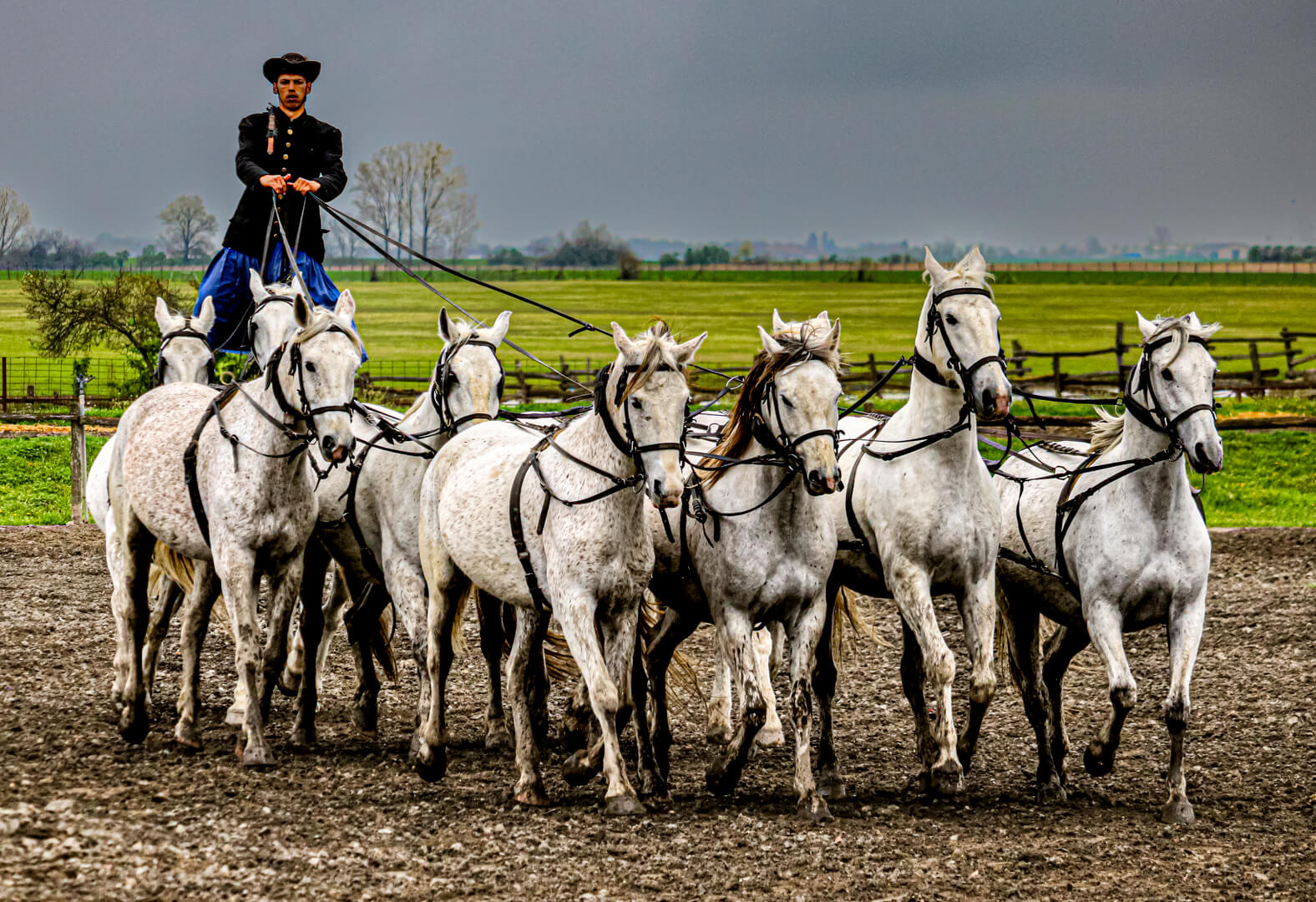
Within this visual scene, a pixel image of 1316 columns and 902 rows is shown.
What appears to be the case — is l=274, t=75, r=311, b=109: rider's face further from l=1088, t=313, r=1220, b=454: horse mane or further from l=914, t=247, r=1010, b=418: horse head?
l=1088, t=313, r=1220, b=454: horse mane

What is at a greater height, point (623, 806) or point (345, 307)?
point (345, 307)

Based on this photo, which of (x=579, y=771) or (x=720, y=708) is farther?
(x=720, y=708)

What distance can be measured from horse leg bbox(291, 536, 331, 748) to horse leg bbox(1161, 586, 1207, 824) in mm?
4913

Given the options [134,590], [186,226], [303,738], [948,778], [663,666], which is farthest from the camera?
[186,226]

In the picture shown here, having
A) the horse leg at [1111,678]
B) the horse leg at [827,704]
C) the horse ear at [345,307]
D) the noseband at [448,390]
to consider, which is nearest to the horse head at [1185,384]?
the horse leg at [1111,678]

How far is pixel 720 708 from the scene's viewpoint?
28.2ft

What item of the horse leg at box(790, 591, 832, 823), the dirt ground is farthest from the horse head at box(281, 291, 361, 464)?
Result: the horse leg at box(790, 591, 832, 823)

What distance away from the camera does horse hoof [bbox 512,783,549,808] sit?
23.1 feet

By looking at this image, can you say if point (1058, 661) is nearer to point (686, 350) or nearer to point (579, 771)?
point (579, 771)

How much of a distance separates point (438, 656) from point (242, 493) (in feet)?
4.77

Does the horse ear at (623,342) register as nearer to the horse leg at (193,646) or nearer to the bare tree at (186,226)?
the horse leg at (193,646)

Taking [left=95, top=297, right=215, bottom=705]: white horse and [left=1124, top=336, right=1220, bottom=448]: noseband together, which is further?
[left=95, top=297, right=215, bottom=705]: white horse

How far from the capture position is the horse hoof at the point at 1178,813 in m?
6.71

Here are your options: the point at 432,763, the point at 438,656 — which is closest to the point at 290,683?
the point at 438,656
